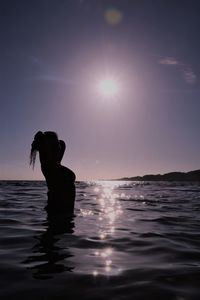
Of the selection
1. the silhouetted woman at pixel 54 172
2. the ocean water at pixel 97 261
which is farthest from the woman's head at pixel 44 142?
the ocean water at pixel 97 261

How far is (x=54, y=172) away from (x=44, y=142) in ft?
3.45

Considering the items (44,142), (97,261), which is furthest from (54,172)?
(97,261)

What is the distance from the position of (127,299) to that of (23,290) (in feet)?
3.67

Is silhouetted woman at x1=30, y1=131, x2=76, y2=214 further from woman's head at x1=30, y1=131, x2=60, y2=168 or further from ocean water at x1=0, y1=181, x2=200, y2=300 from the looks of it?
ocean water at x1=0, y1=181, x2=200, y2=300

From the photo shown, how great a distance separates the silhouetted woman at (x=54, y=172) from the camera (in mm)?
10422

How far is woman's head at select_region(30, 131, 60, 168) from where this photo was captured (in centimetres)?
1039

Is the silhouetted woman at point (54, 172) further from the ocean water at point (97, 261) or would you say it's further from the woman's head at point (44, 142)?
the ocean water at point (97, 261)

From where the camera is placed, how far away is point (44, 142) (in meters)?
10.4

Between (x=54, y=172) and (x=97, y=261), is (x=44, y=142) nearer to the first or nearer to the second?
(x=54, y=172)

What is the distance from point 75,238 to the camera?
6.64 meters

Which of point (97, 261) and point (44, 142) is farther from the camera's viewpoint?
point (44, 142)

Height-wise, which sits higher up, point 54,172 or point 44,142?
point 44,142

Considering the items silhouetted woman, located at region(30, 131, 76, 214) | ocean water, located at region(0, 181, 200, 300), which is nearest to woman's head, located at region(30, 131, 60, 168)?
silhouetted woman, located at region(30, 131, 76, 214)

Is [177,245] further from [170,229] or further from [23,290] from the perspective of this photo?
[23,290]
